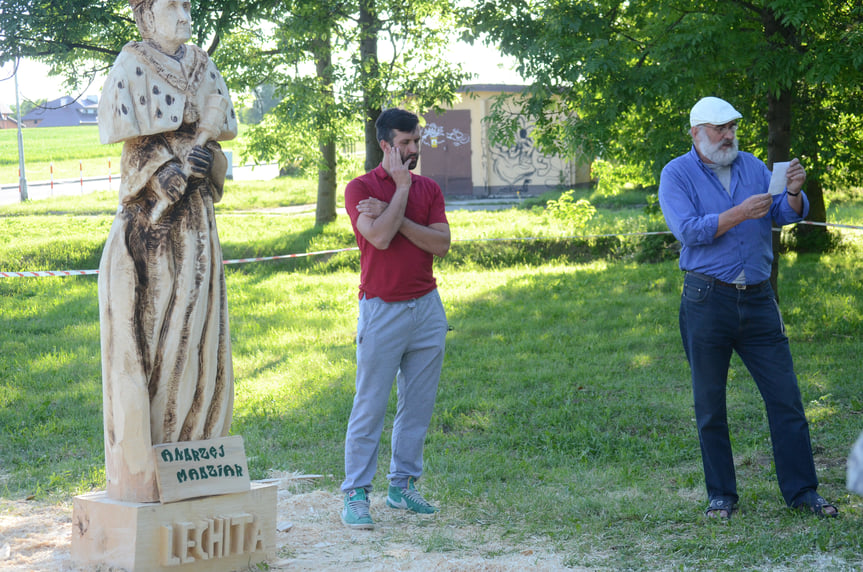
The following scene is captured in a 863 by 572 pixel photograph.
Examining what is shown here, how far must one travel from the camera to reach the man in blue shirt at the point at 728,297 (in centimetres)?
470

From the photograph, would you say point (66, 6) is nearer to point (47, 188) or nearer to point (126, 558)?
point (126, 558)

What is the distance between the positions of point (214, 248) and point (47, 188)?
3303 centimetres

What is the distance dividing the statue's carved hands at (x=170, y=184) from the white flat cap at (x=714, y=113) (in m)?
2.69

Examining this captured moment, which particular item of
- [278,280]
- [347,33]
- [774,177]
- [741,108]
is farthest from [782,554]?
[347,33]

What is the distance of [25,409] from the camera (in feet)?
24.6

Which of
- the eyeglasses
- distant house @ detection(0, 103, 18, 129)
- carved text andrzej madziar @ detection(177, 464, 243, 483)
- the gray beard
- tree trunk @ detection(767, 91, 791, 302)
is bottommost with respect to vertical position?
carved text andrzej madziar @ detection(177, 464, 243, 483)

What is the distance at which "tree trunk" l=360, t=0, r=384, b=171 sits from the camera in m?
14.9

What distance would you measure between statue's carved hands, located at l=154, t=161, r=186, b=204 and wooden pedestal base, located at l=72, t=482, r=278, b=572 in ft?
4.61

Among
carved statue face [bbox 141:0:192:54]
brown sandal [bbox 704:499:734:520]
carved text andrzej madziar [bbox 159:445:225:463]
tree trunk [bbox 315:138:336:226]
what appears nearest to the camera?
carved text andrzej madziar [bbox 159:445:225:463]

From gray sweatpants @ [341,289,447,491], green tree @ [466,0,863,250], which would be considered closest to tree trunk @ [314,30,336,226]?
green tree @ [466,0,863,250]

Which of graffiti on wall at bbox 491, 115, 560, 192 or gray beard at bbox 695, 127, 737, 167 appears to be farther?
graffiti on wall at bbox 491, 115, 560, 192

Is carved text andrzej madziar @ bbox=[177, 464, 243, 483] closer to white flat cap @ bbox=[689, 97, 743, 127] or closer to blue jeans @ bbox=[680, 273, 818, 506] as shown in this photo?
blue jeans @ bbox=[680, 273, 818, 506]

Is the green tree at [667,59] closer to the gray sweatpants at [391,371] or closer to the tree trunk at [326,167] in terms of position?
the gray sweatpants at [391,371]

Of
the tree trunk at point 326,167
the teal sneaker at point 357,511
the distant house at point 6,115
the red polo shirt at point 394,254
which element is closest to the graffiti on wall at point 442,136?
the tree trunk at point 326,167
